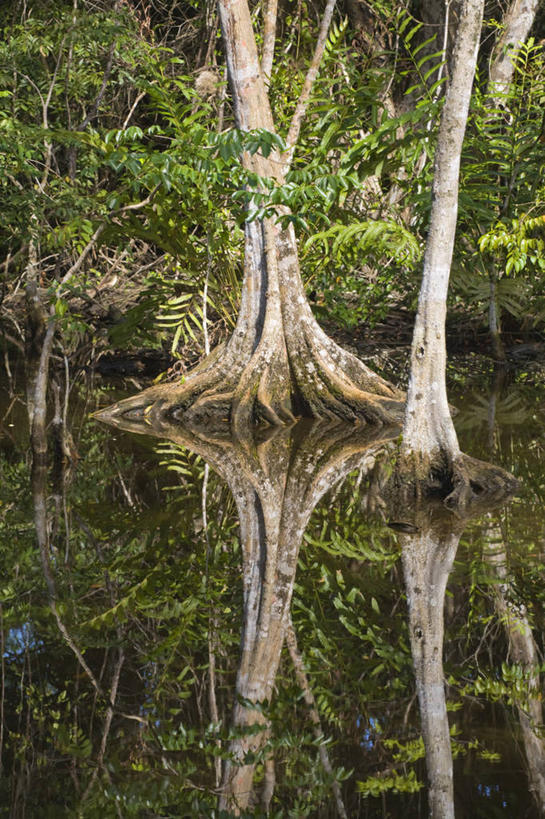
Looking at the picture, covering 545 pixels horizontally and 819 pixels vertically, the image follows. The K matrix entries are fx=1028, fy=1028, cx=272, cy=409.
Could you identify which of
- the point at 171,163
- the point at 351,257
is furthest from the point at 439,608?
the point at 351,257

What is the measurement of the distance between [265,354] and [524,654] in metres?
6.62

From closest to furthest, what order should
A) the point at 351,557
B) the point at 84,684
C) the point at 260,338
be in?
the point at 84,684 < the point at 351,557 < the point at 260,338

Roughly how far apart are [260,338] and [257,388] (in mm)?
559

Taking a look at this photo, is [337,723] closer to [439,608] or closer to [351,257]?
[439,608]

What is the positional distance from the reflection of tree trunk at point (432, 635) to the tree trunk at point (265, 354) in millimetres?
4133

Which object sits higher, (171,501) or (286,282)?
(286,282)

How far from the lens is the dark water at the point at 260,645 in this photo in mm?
3688

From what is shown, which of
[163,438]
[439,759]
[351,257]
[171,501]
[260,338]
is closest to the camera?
[439,759]

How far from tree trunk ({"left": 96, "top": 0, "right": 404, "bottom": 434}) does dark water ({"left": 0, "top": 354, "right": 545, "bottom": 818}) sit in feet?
7.42

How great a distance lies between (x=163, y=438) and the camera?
10453 millimetres

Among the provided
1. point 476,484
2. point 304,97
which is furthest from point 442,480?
point 304,97

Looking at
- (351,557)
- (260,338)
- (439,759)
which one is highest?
(260,338)

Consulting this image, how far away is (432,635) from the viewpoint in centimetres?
498

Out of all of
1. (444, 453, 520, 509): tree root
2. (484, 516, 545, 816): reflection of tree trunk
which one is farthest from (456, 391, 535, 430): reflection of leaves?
(484, 516, 545, 816): reflection of tree trunk
